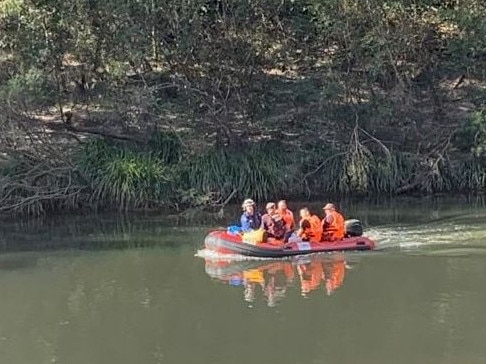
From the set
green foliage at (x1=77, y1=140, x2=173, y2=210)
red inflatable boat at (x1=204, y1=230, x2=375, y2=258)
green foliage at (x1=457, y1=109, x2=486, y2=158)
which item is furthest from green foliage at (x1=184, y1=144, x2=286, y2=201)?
red inflatable boat at (x1=204, y1=230, x2=375, y2=258)

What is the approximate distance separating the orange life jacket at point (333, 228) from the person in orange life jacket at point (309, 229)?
0.10 meters

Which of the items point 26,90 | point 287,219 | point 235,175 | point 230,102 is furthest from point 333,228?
point 26,90

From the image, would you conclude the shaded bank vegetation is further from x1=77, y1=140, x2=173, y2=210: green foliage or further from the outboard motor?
the outboard motor

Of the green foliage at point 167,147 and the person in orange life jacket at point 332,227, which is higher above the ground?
the green foliage at point 167,147

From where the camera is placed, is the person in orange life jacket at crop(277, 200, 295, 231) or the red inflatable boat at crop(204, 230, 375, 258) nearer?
the red inflatable boat at crop(204, 230, 375, 258)

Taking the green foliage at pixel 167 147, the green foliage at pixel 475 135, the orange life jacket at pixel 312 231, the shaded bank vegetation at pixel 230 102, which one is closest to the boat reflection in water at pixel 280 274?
the orange life jacket at pixel 312 231

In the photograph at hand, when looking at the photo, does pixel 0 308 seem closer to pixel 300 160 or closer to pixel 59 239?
pixel 59 239

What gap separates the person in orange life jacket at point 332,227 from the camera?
16.9 meters

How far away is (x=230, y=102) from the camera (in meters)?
23.4

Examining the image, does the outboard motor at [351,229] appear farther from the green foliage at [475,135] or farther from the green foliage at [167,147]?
the green foliage at [167,147]

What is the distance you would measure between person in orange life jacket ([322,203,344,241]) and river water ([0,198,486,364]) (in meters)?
0.45

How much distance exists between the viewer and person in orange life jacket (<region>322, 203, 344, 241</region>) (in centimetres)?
1689

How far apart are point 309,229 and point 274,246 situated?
71 cm

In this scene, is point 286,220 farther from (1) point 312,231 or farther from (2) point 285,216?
(1) point 312,231
